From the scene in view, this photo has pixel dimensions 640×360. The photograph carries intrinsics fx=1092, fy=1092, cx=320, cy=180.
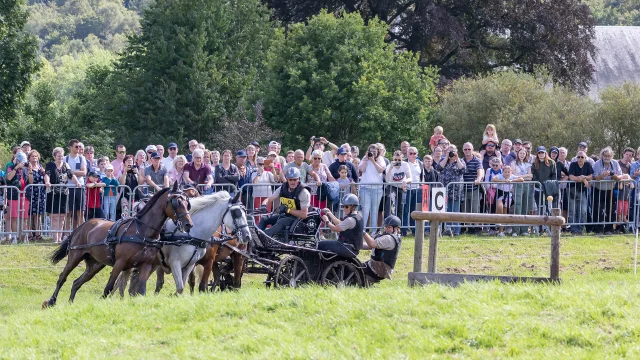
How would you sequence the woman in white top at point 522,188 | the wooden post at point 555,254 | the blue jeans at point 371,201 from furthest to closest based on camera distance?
1. the woman in white top at point 522,188
2. the blue jeans at point 371,201
3. the wooden post at point 555,254

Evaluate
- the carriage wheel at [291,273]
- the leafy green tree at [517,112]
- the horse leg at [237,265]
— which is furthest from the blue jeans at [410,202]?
the leafy green tree at [517,112]

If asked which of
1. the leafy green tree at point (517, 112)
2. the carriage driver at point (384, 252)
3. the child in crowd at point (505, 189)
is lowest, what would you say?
the carriage driver at point (384, 252)

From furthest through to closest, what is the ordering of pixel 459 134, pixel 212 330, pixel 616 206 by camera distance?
pixel 459 134 → pixel 616 206 → pixel 212 330

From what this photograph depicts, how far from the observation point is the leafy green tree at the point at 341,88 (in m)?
36.8

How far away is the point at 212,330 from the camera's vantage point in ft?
39.3

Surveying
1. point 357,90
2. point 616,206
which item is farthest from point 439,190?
point 357,90

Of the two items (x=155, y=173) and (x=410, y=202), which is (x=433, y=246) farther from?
(x=155, y=173)

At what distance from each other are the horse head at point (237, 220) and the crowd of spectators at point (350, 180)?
3180mm

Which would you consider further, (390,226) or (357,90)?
(357,90)

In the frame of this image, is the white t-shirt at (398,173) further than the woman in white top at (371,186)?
Yes

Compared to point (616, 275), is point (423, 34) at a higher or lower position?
higher

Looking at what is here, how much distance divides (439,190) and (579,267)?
3.72 metres

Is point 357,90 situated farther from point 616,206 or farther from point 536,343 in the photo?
point 536,343

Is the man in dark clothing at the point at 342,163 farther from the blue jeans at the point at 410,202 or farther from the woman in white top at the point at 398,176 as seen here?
the blue jeans at the point at 410,202
